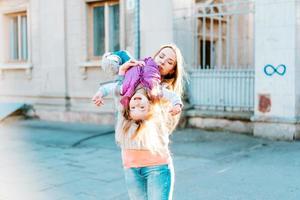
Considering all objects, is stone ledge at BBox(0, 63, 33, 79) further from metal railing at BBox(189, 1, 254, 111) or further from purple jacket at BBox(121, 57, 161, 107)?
purple jacket at BBox(121, 57, 161, 107)

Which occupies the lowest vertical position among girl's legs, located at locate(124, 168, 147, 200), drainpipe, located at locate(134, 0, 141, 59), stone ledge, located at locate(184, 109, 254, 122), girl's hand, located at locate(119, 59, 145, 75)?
stone ledge, located at locate(184, 109, 254, 122)

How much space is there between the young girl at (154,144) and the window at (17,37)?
12.3 metres

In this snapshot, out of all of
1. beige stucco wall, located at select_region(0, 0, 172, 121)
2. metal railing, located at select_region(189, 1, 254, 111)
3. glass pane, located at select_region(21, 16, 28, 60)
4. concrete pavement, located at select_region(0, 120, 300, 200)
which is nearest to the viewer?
concrete pavement, located at select_region(0, 120, 300, 200)

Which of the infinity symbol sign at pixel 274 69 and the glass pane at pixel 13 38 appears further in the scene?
the glass pane at pixel 13 38

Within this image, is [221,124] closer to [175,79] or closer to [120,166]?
[120,166]

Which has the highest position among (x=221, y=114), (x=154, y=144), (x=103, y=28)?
(x=103, y=28)

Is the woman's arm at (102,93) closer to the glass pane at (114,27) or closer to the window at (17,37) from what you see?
the glass pane at (114,27)

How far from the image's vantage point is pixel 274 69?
30.9ft

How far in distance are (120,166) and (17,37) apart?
9.27 meters

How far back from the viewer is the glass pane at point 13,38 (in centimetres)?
1525

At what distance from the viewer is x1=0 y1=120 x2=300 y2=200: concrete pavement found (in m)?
5.77

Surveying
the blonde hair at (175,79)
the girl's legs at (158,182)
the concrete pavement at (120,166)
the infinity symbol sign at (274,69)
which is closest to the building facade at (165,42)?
the infinity symbol sign at (274,69)

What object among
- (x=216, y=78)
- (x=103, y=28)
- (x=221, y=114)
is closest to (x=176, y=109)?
(x=221, y=114)

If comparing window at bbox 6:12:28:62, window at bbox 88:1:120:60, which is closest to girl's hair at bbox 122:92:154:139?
window at bbox 88:1:120:60
